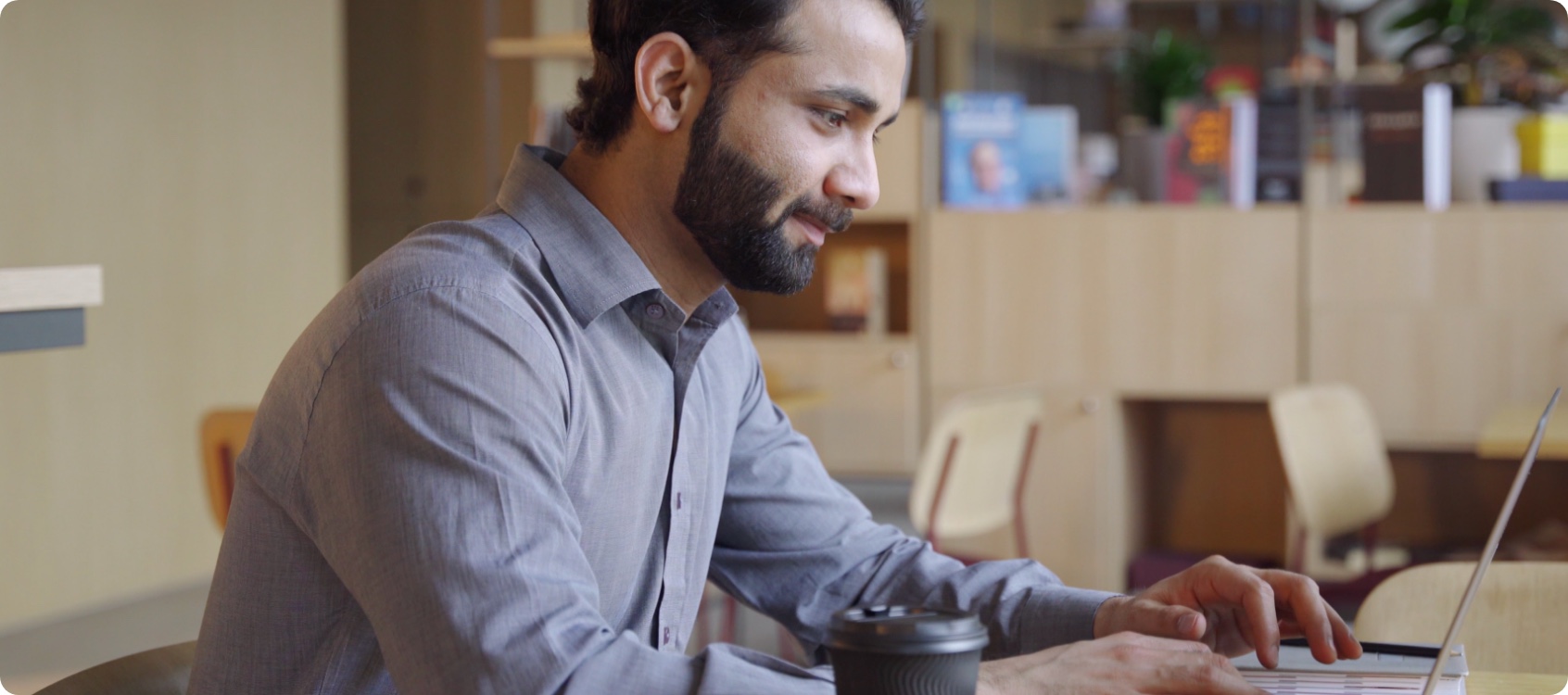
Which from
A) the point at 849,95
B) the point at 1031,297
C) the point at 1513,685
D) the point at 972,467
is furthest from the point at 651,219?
the point at 1031,297

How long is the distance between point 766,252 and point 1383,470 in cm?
278

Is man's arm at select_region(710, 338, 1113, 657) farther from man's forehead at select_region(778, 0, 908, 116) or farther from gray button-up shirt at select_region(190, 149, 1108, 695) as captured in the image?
man's forehead at select_region(778, 0, 908, 116)

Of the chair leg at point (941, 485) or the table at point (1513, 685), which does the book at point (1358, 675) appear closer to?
the table at point (1513, 685)

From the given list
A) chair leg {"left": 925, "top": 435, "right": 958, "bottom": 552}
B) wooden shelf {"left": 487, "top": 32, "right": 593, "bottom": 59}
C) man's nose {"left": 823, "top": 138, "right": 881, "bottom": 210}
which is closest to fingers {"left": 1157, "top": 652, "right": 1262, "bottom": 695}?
man's nose {"left": 823, "top": 138, "right": 881, "bottom": 210}

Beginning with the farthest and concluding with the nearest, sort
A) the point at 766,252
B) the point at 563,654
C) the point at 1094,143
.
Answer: the point at 1094,143 → the point at 766,252 → the point at 563,654

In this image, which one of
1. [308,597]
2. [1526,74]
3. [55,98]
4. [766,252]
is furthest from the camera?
[55,98]

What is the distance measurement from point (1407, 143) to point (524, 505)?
3565mm

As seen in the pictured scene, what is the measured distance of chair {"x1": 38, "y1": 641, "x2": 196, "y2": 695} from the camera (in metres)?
1.00

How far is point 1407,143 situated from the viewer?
392 cm

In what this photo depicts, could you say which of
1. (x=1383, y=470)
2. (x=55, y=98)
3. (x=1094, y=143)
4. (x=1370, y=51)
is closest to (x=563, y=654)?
(x=1383, y=470)

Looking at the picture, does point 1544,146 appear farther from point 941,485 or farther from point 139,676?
point 139,676

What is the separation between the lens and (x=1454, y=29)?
397 cm

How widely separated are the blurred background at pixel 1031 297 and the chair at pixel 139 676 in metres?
2.32

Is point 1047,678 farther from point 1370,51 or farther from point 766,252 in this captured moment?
point 1370,51
